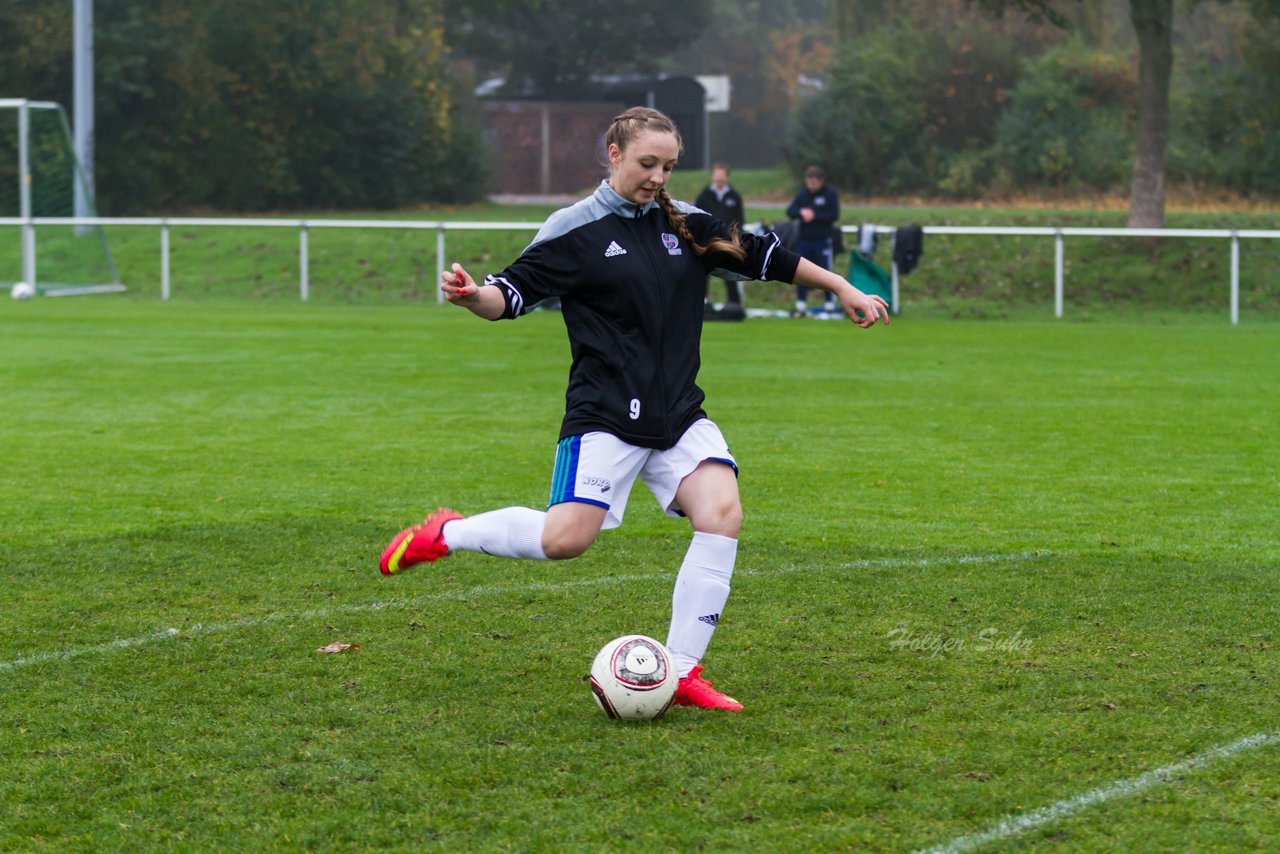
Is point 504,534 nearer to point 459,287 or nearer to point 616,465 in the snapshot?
point 616,465

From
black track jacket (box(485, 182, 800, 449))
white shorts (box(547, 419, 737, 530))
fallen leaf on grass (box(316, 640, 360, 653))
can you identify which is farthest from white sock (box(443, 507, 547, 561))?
fallen leaf on grass (box(316, 640, 360, 653))

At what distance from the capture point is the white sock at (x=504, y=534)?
5246mm

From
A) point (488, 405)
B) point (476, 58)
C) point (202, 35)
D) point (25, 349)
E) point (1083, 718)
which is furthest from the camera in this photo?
point (476, 58)

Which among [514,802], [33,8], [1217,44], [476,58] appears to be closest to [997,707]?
[514,802]

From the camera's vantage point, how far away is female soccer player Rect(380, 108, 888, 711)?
5125mm

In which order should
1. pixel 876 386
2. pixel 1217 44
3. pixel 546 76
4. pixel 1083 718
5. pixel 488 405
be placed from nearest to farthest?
pixel 1083 718 → pixel 488 405 → pixel 876 386 → pixel 1217 44 → pixel 546 76

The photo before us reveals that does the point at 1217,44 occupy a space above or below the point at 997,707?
above

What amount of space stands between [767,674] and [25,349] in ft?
46.5

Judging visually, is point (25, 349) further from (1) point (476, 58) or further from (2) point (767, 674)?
(1) point (476, 58)

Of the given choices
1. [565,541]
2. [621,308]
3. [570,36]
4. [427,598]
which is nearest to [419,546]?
[565,541]

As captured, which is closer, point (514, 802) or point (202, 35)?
point (514, 802)

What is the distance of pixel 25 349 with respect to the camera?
696 inches

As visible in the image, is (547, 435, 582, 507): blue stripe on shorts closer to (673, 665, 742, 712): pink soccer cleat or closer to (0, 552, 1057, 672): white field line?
(673, 665, 742, 712): pink soccer cleat

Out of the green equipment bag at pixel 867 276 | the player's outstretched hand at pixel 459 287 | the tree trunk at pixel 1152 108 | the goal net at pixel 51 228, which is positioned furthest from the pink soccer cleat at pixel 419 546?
the tree trunk at pixel 1152 108
